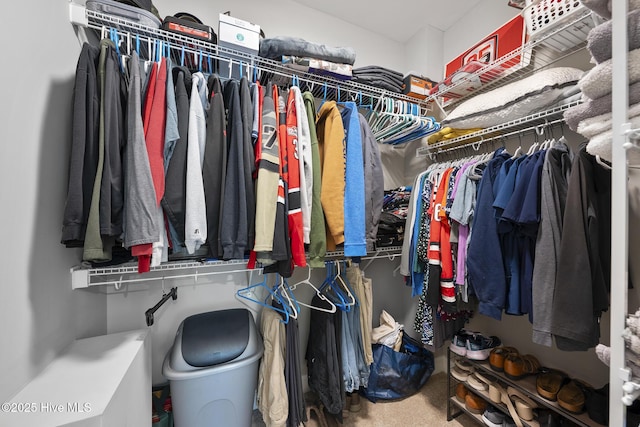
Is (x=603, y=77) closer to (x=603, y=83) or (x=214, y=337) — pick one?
(x=603, y=83)

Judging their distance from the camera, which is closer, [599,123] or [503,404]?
[599,123]

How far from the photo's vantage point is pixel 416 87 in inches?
65.2

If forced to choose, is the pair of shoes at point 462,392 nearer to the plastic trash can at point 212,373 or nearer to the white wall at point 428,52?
the plastic trash can at point 212,373

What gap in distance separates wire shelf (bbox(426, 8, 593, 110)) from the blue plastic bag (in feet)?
5.81

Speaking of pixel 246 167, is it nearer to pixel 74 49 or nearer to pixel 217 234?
pixel 217 234

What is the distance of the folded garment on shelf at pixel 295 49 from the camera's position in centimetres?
124

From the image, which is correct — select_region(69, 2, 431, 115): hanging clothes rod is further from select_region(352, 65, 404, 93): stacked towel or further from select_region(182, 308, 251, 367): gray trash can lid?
select_region(182, 308, 251, 367): gray trash can lid

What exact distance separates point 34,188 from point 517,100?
1872 millimetres

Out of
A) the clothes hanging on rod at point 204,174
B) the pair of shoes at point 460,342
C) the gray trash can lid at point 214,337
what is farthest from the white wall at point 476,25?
the gray trash can lid at point 214,337

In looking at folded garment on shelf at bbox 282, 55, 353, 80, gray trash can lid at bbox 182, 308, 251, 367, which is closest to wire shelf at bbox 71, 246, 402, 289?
gray trash can lid at bbox 182, 308, 251, 367

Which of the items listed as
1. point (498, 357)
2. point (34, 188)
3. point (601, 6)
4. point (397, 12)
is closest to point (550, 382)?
point (498, 357)

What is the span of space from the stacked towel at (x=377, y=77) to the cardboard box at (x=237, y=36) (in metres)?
0.58

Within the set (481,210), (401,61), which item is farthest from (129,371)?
(401,61)

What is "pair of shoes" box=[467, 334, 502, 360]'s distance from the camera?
1.38m
